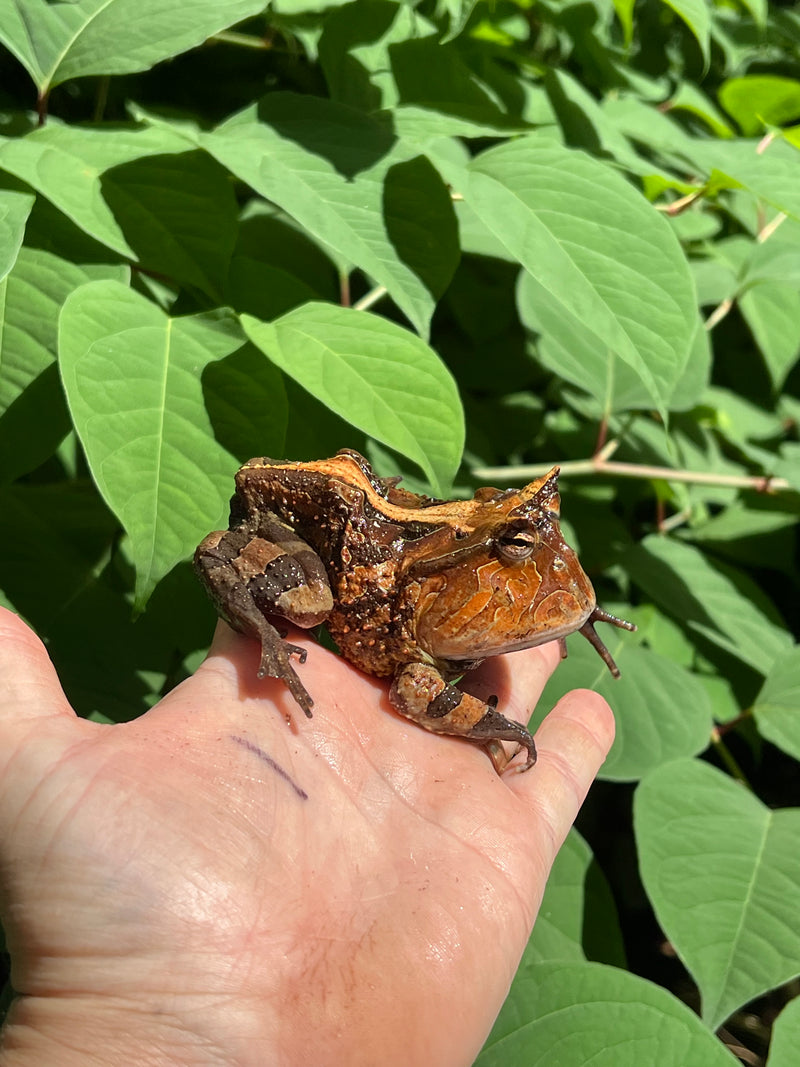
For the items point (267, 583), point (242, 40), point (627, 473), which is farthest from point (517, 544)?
point (242, 40)

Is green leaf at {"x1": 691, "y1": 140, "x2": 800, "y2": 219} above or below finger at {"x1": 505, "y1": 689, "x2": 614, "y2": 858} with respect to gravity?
above

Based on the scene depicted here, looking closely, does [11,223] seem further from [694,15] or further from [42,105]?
[694,15]

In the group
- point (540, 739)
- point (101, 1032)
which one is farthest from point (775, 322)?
point (101, 1032)

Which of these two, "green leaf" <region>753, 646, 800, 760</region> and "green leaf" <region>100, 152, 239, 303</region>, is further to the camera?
"green leaf" <region>753, 646, 800, 760</region>

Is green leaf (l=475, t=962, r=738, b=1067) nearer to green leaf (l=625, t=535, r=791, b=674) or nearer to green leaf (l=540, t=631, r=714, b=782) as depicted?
green leaf (l=540, t=631, r=714, b=782)

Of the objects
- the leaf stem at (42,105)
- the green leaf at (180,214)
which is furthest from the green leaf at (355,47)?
the leaf stem at (42,105)

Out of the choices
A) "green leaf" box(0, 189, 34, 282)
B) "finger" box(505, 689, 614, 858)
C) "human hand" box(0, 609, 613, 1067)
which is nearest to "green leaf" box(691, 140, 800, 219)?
"finger" box(505, 689, 614, 858)

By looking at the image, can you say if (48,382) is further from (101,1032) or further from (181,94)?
(181,94)
